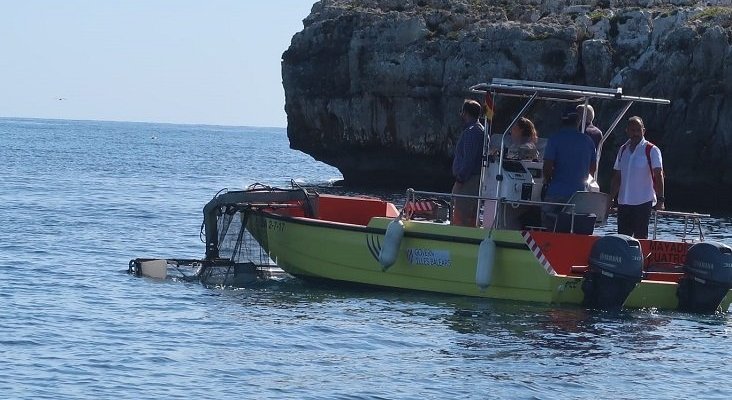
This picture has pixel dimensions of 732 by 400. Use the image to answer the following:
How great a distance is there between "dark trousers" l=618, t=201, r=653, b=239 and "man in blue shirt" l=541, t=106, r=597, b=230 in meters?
0.80

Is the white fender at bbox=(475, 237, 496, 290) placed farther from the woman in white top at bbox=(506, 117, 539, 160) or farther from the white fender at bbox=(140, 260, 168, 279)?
the white fender at bbox=(140, 260, 168, 279)

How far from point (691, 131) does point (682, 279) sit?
18544mm

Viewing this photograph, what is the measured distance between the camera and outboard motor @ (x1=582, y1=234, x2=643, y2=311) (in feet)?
46.5

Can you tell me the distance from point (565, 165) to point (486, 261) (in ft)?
4.60

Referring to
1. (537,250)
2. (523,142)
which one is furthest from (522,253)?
(523,142)

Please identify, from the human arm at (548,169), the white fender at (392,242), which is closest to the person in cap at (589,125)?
the human arm at (548,169)

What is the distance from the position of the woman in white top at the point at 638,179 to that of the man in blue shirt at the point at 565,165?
0.58 metres

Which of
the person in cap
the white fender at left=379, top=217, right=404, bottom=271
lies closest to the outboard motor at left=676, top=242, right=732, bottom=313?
the person in cap

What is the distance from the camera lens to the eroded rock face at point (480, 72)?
106ft

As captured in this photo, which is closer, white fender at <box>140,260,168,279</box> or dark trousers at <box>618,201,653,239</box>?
dark trousers at <box>618,201,653,239</box>

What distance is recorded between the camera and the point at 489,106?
49.0ft

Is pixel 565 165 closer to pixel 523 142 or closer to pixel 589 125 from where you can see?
pixel 523 142

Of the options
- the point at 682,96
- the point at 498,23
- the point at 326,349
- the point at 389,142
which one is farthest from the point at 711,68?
the point at 326,349

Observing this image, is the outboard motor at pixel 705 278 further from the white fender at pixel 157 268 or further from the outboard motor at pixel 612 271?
the white fender at pixel 157 268
